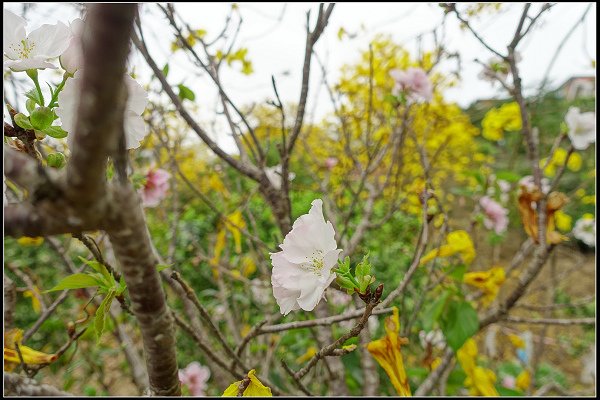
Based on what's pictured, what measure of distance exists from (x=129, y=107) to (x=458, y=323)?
894 mm

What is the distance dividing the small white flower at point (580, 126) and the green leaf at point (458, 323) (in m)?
0.63

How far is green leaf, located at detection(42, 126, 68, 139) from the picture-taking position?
0.47 metres

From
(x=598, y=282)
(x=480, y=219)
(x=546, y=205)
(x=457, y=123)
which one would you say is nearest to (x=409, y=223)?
(x=457, y=123)

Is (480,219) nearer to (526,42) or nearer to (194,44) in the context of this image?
(526,42)

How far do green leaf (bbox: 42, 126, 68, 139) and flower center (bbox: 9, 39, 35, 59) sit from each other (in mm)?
143

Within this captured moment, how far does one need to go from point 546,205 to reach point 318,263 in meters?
0.83

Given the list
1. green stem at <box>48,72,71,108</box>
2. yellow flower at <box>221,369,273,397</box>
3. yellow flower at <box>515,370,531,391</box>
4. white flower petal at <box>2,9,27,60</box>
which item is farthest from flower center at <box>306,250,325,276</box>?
yellow flower at <box>515,370,531,391</box>

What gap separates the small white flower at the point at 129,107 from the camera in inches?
18.0

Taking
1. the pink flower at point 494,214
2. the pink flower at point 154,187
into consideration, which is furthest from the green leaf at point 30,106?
the pink flower at point 494,214

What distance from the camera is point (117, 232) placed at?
30 centimetres

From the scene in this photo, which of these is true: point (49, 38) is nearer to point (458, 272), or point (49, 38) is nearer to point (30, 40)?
point (30, 40)

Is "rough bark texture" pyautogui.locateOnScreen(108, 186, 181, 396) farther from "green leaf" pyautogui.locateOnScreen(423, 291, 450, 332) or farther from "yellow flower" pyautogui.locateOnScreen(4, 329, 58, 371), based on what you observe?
"green leaf" pyautogui.locateOnScreen(423, 291, 450, 332)

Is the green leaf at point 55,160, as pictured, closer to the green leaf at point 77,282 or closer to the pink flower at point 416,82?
the green leaf at point 77,282

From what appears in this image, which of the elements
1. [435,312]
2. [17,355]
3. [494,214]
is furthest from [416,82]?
A: [17,355]
